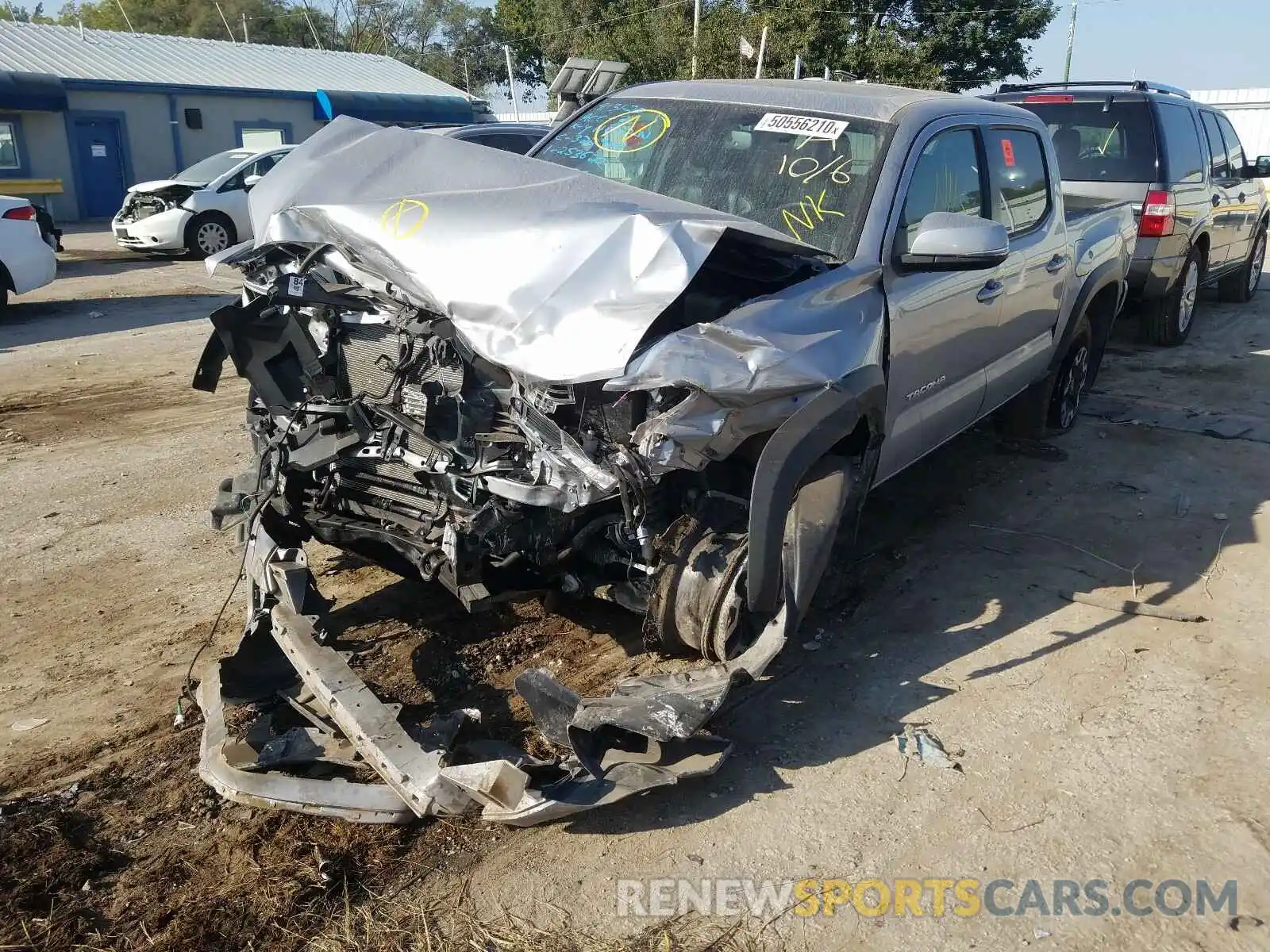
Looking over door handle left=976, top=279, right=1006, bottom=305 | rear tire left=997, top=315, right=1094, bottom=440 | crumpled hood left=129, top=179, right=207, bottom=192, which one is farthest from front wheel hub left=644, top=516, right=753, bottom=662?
crumpled hood left=129, top=179, right=207, bottom=192

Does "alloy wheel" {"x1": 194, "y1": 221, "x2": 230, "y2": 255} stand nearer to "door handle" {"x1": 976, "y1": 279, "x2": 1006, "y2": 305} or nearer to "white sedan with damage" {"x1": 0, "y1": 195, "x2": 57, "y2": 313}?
"white sedan with damage" {"x1": 0, "y1": 195, "x2": 57, "y2": 313}

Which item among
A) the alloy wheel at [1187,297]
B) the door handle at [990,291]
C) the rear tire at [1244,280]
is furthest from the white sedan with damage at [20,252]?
the rear tire at [1244,280]

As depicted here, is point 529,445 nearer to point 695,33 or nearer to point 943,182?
point 943,182

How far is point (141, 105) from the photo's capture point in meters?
25.2

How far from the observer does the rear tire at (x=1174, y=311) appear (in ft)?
31.6

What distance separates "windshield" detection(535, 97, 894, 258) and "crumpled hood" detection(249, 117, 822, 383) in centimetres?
56

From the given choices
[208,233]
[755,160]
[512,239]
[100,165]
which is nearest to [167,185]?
[208,233]

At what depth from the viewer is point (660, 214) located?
3.45m

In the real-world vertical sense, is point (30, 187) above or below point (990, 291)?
below

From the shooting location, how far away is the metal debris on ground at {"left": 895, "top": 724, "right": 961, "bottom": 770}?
3.56 meters

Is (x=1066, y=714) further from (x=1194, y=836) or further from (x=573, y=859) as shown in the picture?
(x=573, y=859)

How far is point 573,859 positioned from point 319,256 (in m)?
2.30

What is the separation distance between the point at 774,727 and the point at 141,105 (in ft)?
87.1

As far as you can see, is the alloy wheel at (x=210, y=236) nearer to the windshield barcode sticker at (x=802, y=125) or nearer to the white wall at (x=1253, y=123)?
the windshield barcode sticker at (x=802, y=125)
